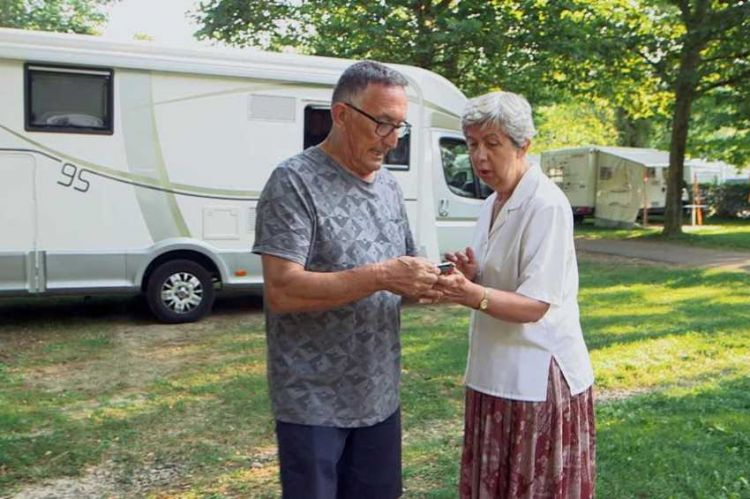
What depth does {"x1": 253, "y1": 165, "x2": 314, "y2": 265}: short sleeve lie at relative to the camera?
6.48ft

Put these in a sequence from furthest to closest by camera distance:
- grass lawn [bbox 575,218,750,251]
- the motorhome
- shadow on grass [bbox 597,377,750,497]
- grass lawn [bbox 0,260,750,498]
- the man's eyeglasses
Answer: the motorhome < grass lawn [bbox 575,218,750,251] < grass lawn [bbox 0,260,750,498] < shadow on grass [bbox 597,377,750,497] < the man's eyeglasses

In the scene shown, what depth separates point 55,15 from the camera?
16.1m

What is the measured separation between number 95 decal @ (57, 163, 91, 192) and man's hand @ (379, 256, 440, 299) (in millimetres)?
6014

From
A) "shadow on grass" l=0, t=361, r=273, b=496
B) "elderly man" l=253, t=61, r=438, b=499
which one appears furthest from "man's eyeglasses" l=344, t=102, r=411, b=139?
"shadow on grass" l=0, t=361, r=273, b=496

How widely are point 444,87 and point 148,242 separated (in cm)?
402

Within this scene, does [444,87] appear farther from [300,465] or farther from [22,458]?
[300,465]

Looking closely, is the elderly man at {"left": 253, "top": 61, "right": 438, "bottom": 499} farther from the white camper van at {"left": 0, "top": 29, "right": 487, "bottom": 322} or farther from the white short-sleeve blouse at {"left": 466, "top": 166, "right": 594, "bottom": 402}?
the white camper van at {"left": 0, "top": 29, "right": 487, "bottom": 322}

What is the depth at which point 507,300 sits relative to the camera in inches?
85.8

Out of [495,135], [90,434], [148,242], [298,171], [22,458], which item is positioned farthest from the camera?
[148,242]

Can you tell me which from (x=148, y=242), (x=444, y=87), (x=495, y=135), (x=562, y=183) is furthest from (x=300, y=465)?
(x=562, y=183)

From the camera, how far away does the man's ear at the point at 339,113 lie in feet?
6.91

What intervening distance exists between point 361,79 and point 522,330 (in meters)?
0.96

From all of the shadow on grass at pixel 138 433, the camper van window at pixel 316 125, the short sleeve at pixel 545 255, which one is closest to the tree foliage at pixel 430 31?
the camper van window at pixel 316 125

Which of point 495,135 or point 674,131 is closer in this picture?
point 495,135
